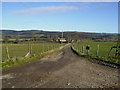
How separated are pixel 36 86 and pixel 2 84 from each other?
176 cm

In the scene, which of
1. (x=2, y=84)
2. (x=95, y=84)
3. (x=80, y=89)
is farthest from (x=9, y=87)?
(x=95, y=84)

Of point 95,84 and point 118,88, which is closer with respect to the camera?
point 118,88

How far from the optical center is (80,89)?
26.3 ft

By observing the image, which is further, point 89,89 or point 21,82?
point 21,82

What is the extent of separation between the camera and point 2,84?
8852 mm

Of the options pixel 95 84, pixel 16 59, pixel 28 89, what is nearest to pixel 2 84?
pixel 28 89

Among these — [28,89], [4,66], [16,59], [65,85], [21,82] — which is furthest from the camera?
[16,59]

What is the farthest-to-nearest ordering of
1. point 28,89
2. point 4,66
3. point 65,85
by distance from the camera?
point 4,66 → point 65,85 → point 28,89

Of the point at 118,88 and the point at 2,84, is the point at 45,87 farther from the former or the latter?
the point at 118,88

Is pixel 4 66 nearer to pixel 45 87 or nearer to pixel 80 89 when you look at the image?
pixel 45 87

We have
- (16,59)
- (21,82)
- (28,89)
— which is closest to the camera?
(28,89)

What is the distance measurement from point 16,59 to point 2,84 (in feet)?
29.6

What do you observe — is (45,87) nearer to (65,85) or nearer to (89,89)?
(65,85)

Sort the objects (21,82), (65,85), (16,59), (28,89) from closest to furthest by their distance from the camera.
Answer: (28,89)
(65,85)
(21,82)
(16,59)
